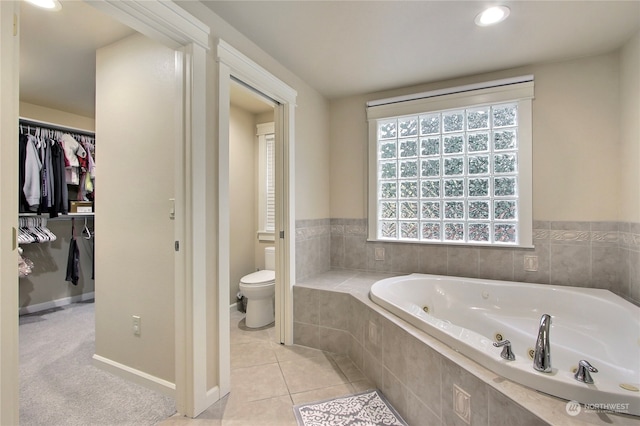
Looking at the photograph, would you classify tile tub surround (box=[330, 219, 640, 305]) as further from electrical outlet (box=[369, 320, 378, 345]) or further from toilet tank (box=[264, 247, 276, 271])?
toilet tank (box=[264, 247, 276, 271])

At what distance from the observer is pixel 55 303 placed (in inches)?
137

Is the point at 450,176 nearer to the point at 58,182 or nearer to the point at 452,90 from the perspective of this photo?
the point at 452,90

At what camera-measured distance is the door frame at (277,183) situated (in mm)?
1716

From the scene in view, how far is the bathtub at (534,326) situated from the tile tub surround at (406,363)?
5 centimetres

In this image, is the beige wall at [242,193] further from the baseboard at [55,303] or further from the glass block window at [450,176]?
the glass block window at [450,176]

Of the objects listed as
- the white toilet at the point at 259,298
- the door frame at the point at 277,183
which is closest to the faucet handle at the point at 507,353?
the door frame at the point at 277,183

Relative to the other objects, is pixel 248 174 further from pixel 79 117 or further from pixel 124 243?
pixel 79 117

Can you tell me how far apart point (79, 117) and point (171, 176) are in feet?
9.99

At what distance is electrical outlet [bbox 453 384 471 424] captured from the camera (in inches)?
46.2

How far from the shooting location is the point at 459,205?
2.65 m

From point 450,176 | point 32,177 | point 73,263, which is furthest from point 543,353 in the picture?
point 73,263

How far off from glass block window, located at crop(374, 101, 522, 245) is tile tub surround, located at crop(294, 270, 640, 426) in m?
0.68

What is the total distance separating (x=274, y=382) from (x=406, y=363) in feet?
2.92

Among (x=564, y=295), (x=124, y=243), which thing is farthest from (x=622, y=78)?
(x=124, y=243)
